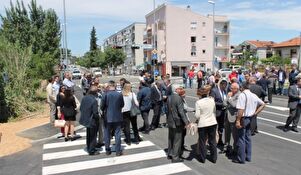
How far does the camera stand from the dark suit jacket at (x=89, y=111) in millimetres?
8500

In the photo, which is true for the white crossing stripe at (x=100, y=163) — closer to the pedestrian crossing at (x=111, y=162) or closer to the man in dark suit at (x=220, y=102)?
the pedestrian crossing at (x=111, y=162)

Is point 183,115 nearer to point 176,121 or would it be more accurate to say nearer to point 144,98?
point 176,121

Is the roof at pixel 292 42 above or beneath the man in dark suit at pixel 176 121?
above

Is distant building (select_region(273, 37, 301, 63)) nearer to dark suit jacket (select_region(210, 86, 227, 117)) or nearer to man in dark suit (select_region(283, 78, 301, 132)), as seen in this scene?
man in dark suit (select_region(283, 78, 301, 132))

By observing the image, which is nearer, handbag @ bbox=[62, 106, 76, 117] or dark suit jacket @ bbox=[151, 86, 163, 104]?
handbag @ bbox=[62, 106, 76, 117]

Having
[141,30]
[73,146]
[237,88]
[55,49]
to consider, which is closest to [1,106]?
[73,146]

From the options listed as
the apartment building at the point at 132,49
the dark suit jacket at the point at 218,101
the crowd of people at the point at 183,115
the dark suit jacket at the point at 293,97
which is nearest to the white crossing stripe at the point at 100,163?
the crowd of people at the point at 183,115

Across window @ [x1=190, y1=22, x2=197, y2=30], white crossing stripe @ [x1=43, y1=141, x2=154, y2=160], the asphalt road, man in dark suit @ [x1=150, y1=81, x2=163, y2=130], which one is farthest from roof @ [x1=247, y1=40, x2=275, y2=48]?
white crossing stripe @ [x1=43, y1=141, x2=154, y2=160]

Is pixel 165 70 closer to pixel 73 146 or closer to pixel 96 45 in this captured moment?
pixel 73 146

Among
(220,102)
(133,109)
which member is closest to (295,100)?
(220,102)

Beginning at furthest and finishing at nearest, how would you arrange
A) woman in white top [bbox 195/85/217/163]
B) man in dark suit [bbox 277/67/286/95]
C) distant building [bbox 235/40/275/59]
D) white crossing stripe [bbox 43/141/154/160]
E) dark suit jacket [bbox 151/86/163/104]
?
1. distant building [bbox 235/40/275/59]
2. man in dark suit [bbox 277/67/286/95]
3. dark suit jacket [bbox 151/86/163/104]
4. white crossing stripe [bbox 43/141/154/160]
5. woman in white top [bbox 195/85/217/163]

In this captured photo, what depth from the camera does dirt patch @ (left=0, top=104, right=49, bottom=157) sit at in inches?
374

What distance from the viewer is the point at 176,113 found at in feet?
25.4

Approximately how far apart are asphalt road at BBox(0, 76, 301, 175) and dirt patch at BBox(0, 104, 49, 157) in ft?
1.22
